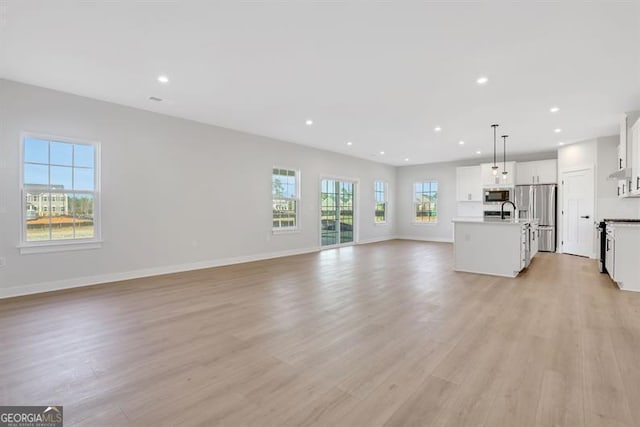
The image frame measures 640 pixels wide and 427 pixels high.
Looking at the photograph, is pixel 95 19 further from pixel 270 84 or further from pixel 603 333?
pixel 603 333

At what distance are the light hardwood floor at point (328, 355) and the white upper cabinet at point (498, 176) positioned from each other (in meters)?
4.88

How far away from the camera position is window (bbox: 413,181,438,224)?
10.9m

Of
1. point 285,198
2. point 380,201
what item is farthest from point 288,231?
point 380,201

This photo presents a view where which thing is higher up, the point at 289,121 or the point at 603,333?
the point at 289,121

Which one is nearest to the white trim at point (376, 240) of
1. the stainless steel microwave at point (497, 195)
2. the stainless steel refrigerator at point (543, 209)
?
the stainless steel microwave at point (497, 195)

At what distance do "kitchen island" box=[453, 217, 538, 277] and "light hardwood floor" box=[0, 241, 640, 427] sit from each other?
→ 737 mm

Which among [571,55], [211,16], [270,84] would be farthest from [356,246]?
[211,16]

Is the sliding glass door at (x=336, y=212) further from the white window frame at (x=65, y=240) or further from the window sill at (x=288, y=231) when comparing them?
the white window frame at (x=65, y=240)

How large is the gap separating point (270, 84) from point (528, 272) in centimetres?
554

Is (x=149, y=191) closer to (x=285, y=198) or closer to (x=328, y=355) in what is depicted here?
(x=285, y=198)

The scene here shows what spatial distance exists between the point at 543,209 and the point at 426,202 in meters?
3.64

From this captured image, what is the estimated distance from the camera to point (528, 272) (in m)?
5.57

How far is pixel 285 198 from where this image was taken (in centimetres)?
761

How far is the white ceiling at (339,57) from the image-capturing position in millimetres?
2592
